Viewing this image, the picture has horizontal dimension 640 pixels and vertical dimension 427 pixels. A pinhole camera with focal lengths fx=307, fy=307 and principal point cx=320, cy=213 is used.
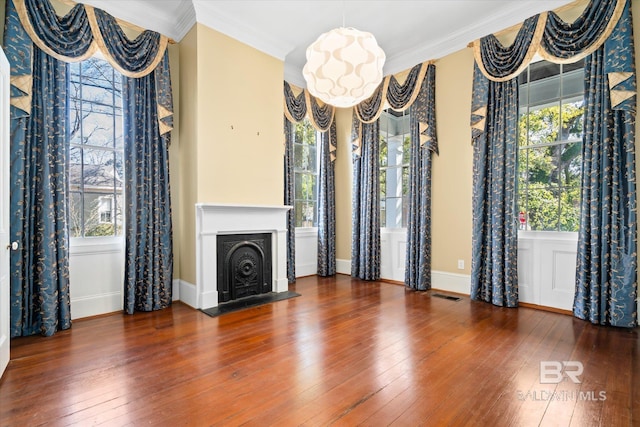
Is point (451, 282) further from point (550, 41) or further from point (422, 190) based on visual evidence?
point (550, 41)

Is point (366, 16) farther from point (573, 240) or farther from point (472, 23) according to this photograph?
point (573, 240)

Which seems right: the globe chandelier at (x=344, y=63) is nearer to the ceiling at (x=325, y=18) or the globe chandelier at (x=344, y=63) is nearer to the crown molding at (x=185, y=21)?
the ceiling at (x=325, y=18)

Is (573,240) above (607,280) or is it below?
above

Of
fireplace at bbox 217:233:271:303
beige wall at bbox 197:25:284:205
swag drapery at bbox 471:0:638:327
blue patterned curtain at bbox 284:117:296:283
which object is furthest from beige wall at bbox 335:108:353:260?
swag drapery at bbox 471:0:638:327

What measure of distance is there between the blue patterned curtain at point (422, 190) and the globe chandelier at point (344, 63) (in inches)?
72.4

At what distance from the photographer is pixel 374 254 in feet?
15.9

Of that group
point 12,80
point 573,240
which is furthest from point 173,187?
point 573,240

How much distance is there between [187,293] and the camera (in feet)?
11.7

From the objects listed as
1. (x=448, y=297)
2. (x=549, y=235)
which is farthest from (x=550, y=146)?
(x=448, y=297)

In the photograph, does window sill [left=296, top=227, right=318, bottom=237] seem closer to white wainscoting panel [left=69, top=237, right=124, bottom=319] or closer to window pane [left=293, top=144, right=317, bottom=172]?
window pane [left=293, top=144, right=317, bottom=172]

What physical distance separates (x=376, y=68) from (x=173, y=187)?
266cm

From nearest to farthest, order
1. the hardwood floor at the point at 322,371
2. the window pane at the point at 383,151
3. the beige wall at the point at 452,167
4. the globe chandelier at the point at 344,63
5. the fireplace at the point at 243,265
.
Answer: the hardwood floor at the point at 322,371, the globe chandelier at the point at 344,63, the fireplace at the point at 243,265, the beige wall at the point at 452,167, the window pane at the point at 383,151

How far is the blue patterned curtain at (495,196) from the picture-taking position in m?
3.43

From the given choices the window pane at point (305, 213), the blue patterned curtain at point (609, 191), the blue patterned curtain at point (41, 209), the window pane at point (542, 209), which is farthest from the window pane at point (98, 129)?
the blue patterned curtain at point (609, 191)
